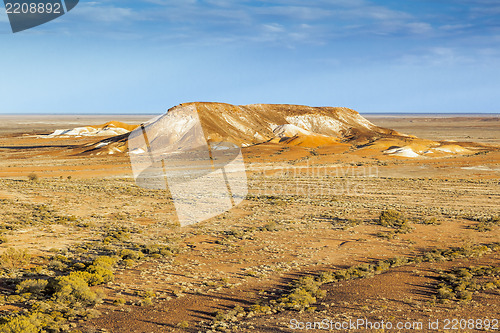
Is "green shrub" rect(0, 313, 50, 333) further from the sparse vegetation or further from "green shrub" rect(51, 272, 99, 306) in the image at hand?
the sparse vegetation

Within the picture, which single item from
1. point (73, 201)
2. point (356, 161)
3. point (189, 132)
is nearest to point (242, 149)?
point (189, 132)

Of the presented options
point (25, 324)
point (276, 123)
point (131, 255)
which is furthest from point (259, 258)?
point (276, 123)

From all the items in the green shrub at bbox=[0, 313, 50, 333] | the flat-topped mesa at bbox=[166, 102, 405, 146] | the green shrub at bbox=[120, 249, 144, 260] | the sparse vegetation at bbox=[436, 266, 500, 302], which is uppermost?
the flat-topped mesa at bbox=[166, 102, 405, 146]

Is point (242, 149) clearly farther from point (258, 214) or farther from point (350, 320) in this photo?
point (350, 320)

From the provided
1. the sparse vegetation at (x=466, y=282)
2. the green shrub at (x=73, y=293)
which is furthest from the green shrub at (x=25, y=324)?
the sparse vegetation at (x=466, y=282)

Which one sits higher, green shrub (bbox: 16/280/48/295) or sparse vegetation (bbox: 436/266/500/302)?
green shrub (bbox: 16/280/48/295)

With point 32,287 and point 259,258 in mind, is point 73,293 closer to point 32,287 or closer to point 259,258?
point 32,287

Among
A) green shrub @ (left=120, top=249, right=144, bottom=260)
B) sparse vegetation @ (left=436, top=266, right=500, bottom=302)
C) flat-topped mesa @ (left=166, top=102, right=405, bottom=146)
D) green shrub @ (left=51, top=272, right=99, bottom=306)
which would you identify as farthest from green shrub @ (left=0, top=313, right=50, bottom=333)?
flat-topped mesa @ (left=166, top=102, right=405, bottom=146)

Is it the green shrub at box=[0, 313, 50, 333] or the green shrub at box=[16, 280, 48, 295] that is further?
the green shrub at box=[16, 280, 48, 295]

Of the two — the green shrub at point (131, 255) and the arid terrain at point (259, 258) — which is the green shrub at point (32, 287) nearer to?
the arid terrain at point (259, 258)
